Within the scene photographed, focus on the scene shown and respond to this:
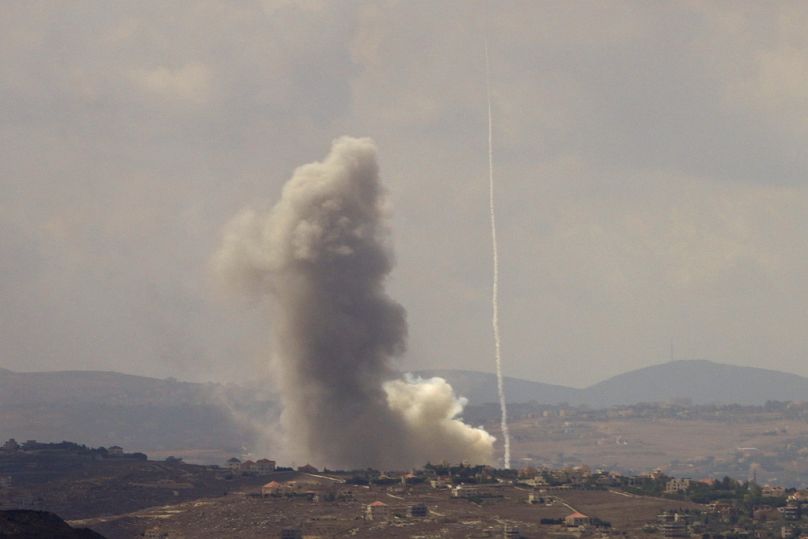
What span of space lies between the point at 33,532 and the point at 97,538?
7151 mm

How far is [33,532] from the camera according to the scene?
11019cm

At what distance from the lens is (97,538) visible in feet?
382
